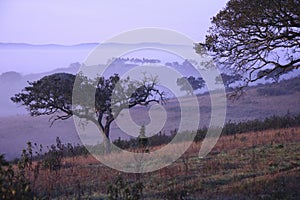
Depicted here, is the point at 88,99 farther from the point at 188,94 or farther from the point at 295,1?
the point at 188,94

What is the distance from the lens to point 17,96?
2494cm

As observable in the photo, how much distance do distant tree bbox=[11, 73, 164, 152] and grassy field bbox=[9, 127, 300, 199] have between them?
5522 millimetres

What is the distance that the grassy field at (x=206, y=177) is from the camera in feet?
34.4

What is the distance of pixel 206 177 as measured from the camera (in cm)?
1295

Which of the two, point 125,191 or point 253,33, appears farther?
point 253,33

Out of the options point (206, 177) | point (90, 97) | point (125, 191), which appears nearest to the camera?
point (125, 191)

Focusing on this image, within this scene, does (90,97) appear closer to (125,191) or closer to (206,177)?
(206,177)

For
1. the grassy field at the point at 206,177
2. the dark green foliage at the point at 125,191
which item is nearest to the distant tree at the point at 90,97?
the grassy field at the point at 206,177

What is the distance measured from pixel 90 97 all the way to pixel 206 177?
1269 cm

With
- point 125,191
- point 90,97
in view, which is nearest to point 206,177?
point 125,191

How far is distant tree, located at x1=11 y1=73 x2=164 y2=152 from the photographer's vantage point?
24.4 m

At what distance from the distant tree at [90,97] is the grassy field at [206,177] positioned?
5522mm

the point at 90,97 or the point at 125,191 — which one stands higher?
the point at 90,97

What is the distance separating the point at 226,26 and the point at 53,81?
12.7 metres
